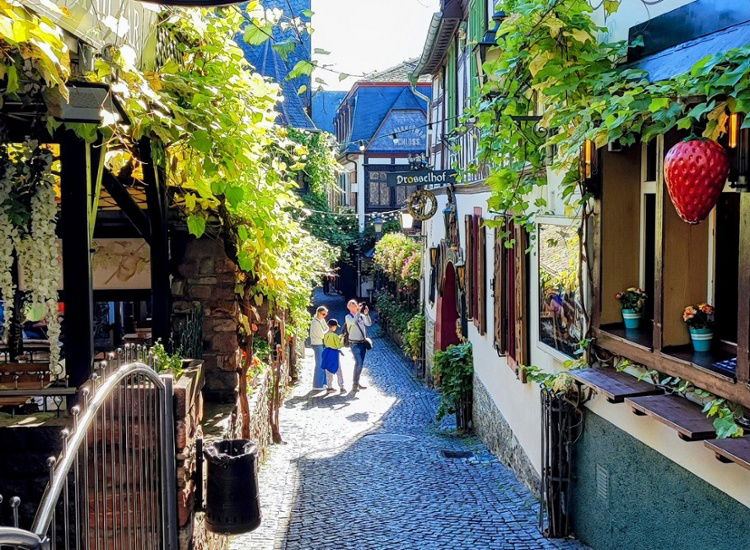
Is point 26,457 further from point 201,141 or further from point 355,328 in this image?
point 355,328

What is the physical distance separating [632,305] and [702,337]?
3.64 ft

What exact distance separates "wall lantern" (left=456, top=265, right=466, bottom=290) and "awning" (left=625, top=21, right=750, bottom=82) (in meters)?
8.96

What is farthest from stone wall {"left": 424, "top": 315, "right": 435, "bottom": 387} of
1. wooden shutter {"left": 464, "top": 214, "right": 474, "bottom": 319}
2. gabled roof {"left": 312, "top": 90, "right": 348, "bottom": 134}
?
gabled roof {"left": 312, "top": 90, "right": 348, "bottom": 134}

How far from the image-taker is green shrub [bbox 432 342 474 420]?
43.5 ft

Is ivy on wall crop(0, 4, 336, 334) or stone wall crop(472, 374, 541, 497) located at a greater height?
ivy on wall crop(0, 4, 336, 334)

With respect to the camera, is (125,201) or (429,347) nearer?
(125,201)

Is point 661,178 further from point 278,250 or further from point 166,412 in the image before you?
point 278,250

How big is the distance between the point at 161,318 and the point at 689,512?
420 centimetres

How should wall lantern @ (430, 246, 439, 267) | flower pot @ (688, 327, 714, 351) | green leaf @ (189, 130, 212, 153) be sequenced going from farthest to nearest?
1. wall lantern @ (430, 246, 439, 267)
2. green leaf @ (189, 130, 212, 153)
3. flower pot @ (688, 327, 714, 351)

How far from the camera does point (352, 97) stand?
4106 cm

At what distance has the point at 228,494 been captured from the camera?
565 centimetres

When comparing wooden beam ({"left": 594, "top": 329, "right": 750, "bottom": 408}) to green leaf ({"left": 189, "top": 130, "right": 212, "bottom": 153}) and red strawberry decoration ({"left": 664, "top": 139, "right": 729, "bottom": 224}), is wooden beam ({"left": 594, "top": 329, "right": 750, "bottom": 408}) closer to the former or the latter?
red strawberry decoration ({"left": 664, "top": 139, "right": 729, "bottom": 224})

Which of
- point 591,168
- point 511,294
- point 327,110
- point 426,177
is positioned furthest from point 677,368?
point 327,110

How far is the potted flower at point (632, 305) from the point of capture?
611 cm
